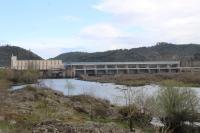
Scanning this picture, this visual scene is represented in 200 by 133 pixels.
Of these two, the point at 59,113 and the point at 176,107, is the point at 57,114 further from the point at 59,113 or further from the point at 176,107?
the point at 176,107

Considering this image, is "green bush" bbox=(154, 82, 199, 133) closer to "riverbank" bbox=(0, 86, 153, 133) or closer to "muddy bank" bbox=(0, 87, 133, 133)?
"riverbank" bbox=(0, 86, 153, 133)

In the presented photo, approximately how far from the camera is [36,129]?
1962 centimetres

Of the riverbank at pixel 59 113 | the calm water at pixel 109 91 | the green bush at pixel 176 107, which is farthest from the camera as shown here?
the calm water at pixel 109 91

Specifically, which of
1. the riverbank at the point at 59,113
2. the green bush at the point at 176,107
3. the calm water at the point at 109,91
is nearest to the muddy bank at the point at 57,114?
the riverbank at the point at 59,113

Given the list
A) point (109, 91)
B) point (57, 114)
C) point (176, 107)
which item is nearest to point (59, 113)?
point (57, 114)

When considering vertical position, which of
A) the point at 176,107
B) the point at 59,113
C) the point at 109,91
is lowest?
the point at 109,91

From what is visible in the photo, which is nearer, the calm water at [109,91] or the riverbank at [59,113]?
the riverbank at [59,113]

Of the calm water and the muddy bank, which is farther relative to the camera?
the calm water

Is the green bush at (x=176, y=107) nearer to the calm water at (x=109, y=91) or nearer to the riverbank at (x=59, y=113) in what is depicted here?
the riverbank at (x=59, y=113)

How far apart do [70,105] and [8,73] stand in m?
110

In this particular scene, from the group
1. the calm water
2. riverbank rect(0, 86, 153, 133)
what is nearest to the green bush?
riverbank rect(0, 86, 153, 133)

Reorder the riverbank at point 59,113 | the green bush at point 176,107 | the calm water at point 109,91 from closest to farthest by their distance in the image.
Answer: the riverbank at point 59,113 < the green bush at point 176,107 < the calm water at point 109,91

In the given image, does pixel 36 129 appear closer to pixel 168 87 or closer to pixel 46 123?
pixel 46 123

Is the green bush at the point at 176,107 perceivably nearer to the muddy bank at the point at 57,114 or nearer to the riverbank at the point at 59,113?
the riverbank at the point at 59,113
